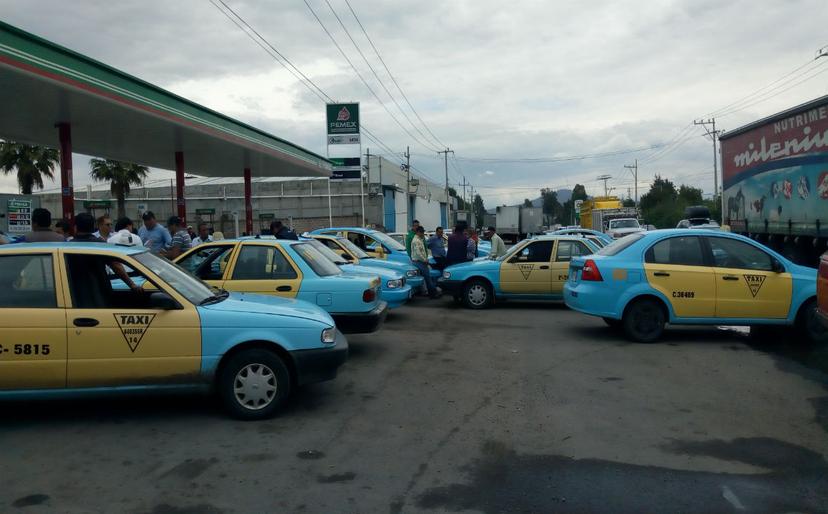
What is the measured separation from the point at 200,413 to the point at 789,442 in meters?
5.09

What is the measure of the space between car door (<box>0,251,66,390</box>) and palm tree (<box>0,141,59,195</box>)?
2996cm

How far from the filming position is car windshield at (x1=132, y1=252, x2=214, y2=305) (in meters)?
6.30

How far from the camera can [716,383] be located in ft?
24.7

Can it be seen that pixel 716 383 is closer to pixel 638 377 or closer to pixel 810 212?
pixel 638 377

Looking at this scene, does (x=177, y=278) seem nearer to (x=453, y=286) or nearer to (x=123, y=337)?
(x=123, y=337)

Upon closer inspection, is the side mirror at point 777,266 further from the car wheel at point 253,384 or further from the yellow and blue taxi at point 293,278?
the car wheel at point 253,384

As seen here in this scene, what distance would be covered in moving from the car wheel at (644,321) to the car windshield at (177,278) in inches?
233

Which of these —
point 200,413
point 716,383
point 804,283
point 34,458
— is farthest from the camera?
point 804,283

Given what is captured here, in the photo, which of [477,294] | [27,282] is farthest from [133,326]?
[477,294]

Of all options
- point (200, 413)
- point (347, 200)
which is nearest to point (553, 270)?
point (200, 413)

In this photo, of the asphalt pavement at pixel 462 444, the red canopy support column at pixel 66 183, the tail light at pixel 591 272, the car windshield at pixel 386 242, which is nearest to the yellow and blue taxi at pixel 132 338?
the asphalt pavement at pixel 462 444

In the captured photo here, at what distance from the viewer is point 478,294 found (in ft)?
45.8

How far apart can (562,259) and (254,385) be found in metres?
8.80

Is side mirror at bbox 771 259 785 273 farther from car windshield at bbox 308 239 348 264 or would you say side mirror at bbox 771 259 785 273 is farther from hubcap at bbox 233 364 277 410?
hubcap at bbox 233 364 277 410
